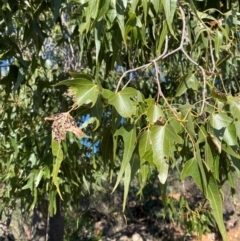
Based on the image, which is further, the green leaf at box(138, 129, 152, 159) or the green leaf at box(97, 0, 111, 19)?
the green leaf at box(97, 0, 111, 19)

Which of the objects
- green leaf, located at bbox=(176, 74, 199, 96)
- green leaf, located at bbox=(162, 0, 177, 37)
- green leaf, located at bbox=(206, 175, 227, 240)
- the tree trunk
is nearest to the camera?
green leaf, located at bbox=(206, 175, 227, 240)

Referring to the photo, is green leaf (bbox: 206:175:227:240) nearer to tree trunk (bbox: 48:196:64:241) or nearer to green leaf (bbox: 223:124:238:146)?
green leaf (bbox: 223:124:238:146)

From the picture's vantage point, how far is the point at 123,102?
2.15 ft

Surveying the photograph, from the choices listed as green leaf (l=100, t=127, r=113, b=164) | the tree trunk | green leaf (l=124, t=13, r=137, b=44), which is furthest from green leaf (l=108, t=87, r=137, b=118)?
the tree trunk

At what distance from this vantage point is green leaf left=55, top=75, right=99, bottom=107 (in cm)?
64

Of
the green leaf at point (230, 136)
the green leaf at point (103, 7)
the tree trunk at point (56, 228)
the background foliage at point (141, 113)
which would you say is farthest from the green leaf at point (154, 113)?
the tree trunk at point (56, 228)

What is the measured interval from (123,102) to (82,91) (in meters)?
0.06

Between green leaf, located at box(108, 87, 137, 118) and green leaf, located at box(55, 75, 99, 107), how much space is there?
3 centimetres

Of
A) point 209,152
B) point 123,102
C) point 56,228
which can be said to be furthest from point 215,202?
point 56,228

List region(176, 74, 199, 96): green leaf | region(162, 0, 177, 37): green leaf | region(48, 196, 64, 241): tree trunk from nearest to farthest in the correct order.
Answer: region(162, 0, 177, 37): green leaf < region(176, 74, 199, 96): green leaf < region(48, 196, 64, 241): tree trunk

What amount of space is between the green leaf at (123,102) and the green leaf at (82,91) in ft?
0.09

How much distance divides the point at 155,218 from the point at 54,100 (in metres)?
3.72

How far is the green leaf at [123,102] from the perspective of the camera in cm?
65

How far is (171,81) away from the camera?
7.25 feet
